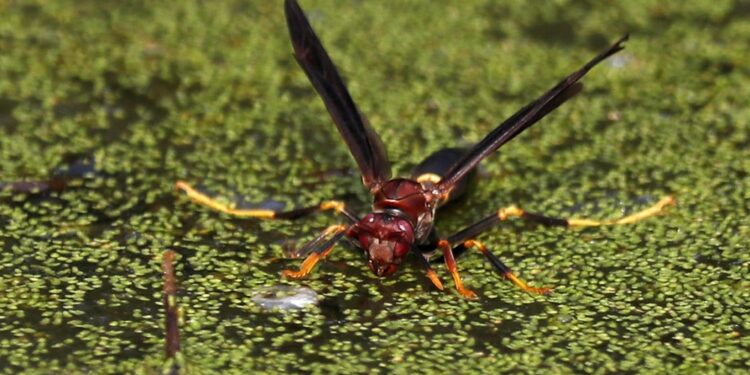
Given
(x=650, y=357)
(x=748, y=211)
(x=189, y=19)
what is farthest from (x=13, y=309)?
(x=189, y=19)

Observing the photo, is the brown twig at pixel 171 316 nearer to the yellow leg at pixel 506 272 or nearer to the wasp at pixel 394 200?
the wasp at pixel 394 200

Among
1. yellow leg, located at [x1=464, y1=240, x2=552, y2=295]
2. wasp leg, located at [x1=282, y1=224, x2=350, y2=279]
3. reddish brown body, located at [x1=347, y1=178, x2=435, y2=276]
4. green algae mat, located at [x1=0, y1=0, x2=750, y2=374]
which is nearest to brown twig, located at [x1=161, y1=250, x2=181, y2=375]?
green algae mat, located at [x1=0, y1=0, x2=750, y2=374]

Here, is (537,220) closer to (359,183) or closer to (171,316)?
(359,183)

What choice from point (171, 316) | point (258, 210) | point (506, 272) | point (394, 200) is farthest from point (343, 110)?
point (171, 316)

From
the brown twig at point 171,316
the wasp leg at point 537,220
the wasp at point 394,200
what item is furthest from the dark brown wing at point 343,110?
the brown twig at point 171,316

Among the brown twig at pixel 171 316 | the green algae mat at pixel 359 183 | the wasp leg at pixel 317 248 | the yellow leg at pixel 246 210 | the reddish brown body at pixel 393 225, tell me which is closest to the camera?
the brown twig at pixel 171 316

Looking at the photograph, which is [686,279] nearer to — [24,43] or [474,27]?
[474,27]
